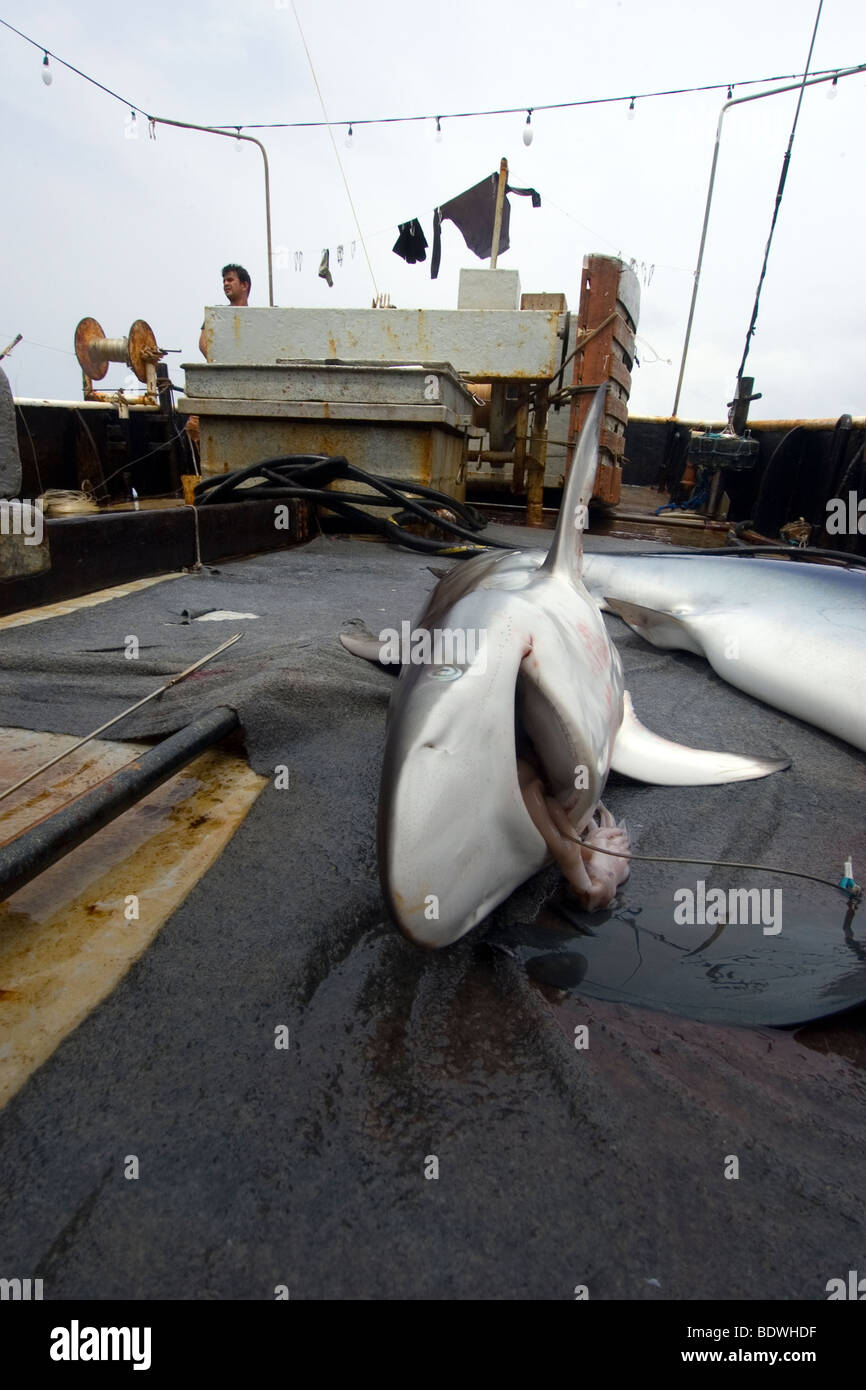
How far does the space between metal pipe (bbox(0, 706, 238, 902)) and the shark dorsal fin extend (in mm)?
797

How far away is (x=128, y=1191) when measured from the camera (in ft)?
2.42

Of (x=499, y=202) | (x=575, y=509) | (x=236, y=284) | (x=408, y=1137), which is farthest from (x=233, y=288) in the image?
(x=408, y=1137)

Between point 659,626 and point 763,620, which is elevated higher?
point 763,620

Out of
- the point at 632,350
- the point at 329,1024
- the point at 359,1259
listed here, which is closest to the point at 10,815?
the point at 329,1024

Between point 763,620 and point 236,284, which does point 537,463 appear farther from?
point 763,620

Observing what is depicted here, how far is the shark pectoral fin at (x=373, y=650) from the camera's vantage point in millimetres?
2125

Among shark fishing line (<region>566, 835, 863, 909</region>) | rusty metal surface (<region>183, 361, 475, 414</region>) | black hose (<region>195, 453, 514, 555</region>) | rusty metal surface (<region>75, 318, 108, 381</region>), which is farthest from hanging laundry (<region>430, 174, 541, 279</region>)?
shark fishing line (<region>566, 835, 863, 909</region>)

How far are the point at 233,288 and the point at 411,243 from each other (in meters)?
3.39

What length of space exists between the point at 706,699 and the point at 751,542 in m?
4.19

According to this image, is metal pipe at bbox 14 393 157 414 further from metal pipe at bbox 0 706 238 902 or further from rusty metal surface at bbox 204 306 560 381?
metal pipe at bbox 0 706 238 902

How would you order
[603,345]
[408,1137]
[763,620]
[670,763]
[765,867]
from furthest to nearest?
[603,345]
[763,620]
[670,763]
[765,867]
[408,1137]

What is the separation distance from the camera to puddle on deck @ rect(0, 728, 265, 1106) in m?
0.96

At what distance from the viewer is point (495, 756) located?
0.89m

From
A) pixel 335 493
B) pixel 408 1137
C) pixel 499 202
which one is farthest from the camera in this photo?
pixel 499 202
